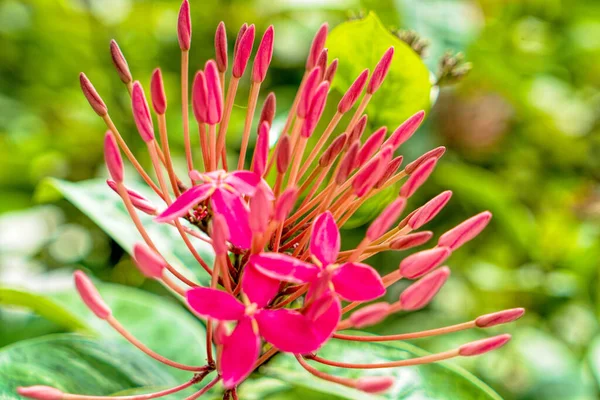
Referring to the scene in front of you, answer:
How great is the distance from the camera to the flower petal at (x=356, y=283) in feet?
1.55

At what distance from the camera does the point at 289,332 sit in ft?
1.55

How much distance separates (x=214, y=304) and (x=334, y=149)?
0.58ft

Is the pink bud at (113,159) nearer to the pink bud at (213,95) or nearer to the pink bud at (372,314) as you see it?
the pink bud at (213,95)

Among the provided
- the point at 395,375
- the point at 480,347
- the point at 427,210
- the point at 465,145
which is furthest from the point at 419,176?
the point at 465,145

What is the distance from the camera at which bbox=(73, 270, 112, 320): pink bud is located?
0.45m

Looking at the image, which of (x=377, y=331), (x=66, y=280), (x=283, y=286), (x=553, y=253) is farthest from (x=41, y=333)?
(x=553, y=253)

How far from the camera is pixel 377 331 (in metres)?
1.08

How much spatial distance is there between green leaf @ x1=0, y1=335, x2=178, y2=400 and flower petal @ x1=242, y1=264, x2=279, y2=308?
0.25 metres

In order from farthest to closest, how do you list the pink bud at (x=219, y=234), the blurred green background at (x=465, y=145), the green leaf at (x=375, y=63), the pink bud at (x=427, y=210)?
the blurred green background at (x=465, y=145) < the green leaf at (x=375, y=63) < the pink bud at (x=427, y=210) < the pink bud at (x=219, y=234)

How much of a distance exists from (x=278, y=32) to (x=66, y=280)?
2.39 feet

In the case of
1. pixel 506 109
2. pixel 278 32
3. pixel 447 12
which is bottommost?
pixel 506 109

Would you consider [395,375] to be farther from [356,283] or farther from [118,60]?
[118,60]

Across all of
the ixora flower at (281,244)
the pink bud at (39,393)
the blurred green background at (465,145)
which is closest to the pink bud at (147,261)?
the ixora flower at (281,244)

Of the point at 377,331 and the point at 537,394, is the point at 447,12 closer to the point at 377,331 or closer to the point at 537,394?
the point at 377,331
